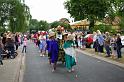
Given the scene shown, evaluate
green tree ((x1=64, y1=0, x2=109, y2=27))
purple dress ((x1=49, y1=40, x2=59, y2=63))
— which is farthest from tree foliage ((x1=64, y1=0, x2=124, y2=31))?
purple dress ((x1=49, y1=40, x2=59, y2=63))

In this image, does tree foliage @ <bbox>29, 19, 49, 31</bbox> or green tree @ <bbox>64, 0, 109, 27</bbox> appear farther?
tree foliage @ <bbox>29, 19, 49, 31</bbox>

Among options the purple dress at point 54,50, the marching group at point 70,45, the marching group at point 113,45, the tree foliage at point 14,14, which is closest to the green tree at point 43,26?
the tree foliage at point 14,14

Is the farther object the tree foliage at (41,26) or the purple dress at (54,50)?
the tree foliage at (41,26)

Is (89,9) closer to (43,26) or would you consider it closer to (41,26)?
(43,26)

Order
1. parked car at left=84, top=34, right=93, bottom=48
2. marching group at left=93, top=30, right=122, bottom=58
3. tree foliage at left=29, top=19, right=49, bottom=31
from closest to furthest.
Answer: marching group at left=93, top=30, right=122, bottom=58
parked car at left=84, top=34, right=93, bottom=48
tree foliage at left=29, top=19, right=49, bottom=31

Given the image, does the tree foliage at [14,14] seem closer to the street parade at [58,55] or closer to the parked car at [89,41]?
the street parade at [58,55]

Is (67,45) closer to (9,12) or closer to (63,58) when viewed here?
(63,58)

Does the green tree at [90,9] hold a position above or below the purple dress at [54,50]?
above

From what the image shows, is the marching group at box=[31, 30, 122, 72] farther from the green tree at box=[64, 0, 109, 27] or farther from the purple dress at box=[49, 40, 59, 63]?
the green tree at box=[64, 0, 109, 27]

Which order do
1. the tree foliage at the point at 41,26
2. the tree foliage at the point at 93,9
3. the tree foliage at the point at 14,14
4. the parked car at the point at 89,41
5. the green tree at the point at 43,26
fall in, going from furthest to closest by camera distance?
the green tree at the point at 43,26 < the tree foliage at the point at 41,26 < the tree foliage at the point at 93,9 < the tree foliage at the point at 14,14 < the parked car at the point at 89,41

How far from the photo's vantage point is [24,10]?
61.6 m

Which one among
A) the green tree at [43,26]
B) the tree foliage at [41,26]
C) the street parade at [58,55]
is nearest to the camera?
the street parade at [58,55]

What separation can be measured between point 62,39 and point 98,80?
252 inches

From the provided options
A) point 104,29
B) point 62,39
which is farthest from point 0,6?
point 62,39
